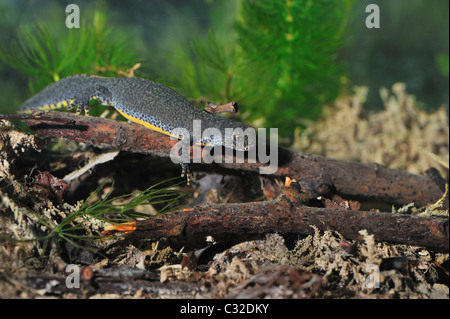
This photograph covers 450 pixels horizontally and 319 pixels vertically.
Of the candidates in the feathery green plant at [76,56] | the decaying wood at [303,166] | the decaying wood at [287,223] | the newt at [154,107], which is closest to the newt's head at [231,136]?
the newt at [154,107]

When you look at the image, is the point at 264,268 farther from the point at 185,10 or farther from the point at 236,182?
the point at 185,10

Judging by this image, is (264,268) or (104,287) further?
(264,268)

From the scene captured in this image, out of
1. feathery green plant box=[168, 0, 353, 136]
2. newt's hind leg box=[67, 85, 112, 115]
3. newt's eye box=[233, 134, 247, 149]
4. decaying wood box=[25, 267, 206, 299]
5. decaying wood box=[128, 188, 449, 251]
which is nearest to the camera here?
decaying wood box=[25, 267, 206, 299]

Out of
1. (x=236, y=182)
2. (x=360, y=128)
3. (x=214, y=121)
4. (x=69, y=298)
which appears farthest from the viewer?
(x=360, y=128)

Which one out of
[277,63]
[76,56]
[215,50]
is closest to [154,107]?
[76,56]

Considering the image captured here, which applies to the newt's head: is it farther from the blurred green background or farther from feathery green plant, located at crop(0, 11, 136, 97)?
feathery green plant, located at crop(0, 11, 136, 97)

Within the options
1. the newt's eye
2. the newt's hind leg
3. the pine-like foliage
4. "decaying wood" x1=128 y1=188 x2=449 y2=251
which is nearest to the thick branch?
"decaying wood" x1=128 y1=188 x2=449 y2=251

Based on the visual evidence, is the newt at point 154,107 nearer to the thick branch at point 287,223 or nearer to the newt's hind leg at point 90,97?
the newt's hind leg at point 90,97
